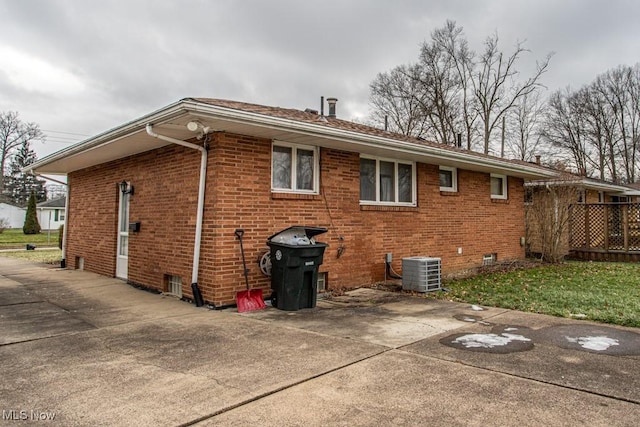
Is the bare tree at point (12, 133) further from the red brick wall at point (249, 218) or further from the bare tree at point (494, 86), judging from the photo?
the bare tree at point (494, 86)

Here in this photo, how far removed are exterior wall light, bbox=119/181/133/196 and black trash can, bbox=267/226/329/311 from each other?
3.93 metres

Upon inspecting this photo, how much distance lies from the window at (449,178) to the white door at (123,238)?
283 inches

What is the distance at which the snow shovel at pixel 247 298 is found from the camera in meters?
6.23

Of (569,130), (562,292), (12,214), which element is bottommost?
(562,292)

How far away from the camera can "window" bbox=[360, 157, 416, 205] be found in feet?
28.2

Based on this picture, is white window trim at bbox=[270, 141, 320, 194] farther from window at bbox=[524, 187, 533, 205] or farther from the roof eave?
window at bbox=[524, 187, 533, 205]

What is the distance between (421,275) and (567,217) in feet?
22.7

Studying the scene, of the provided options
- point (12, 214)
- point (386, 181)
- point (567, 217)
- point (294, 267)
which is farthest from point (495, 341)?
point (12, 214)

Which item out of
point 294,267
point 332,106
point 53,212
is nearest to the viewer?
point 294,267

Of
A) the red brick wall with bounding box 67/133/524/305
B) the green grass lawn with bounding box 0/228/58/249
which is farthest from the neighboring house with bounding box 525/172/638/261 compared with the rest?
the green grass lawn with bounding box 0/228/58/249

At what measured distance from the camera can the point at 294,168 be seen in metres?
7.30

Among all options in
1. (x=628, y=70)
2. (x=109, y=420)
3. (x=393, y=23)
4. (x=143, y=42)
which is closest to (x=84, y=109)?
(x=143, y=42)

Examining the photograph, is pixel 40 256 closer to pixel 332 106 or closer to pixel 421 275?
pixel 332 106

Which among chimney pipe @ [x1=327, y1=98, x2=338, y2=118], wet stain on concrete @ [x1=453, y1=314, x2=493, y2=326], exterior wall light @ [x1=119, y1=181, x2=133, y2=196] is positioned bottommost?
wet stain on concrete @ [x1=453, y1=314, x2=493, y2=326]
